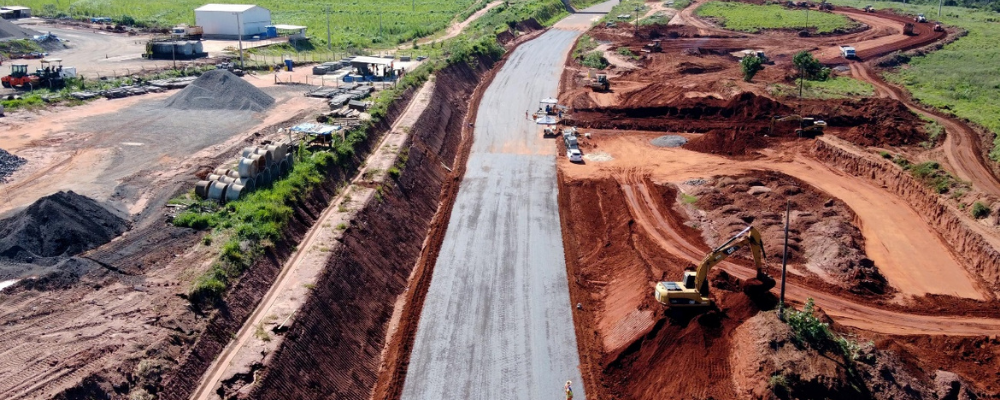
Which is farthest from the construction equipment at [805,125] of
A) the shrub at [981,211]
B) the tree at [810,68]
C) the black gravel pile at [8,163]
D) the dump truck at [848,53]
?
the black gravel pile at [8,163]

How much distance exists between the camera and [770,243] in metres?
40.0

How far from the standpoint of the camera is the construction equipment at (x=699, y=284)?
3075cm

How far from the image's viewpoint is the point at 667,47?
100688 mm

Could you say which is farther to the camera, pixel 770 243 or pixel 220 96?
pixel 220 96

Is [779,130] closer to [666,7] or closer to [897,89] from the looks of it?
[897,89]

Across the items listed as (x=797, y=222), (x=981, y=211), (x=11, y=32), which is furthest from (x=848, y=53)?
(x=11, y=32)

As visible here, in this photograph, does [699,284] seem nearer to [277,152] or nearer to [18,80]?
[277,152]

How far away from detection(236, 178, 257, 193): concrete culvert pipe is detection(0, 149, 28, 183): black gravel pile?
45.6ft

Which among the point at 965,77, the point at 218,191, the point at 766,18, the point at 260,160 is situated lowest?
the point at 218,191

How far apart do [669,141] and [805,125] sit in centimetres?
1133

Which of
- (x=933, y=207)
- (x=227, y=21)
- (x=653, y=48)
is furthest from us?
(x=227, y=21)

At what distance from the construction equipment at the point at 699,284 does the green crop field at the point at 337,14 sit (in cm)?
7064

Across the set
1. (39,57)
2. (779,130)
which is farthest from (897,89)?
(39,57)

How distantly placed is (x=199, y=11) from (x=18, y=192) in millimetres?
66748
